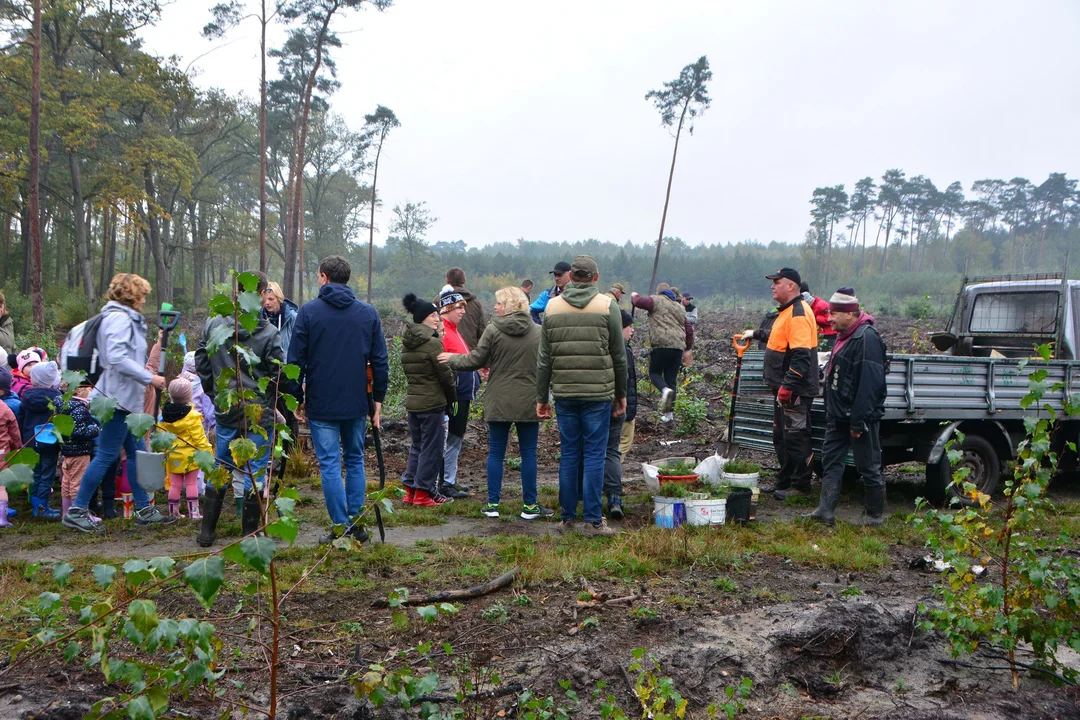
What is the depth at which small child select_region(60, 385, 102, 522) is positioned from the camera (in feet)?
19.4

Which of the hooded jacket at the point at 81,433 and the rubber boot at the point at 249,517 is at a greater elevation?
the hooded jacket at the point at 81,433

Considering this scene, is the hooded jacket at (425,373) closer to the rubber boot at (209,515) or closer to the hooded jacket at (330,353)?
the hooded jacket at (330,353)

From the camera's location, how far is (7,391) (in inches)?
238

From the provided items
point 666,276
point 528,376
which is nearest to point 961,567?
point 528,376

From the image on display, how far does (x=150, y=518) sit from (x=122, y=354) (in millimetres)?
1354

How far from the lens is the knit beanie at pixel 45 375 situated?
5.82 metres

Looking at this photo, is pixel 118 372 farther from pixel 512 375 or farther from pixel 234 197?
pixel 234 197

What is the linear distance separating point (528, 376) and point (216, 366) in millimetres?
2298

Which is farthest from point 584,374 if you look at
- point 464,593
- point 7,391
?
point 7,391

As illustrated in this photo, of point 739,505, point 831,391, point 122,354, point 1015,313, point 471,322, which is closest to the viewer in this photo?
point 122,354

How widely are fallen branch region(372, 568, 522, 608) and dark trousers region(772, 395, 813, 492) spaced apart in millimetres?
3300

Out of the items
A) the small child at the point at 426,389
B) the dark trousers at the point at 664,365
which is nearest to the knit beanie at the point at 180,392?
the small child at the point at 426,389

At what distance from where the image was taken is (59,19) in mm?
24016

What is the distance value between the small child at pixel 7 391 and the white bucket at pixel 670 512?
4.92m
